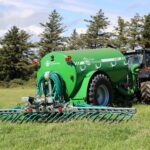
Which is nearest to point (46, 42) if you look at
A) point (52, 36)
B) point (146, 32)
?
point (52, 36)

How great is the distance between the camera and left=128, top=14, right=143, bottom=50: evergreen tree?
41.6 m

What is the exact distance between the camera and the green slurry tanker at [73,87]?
8062 millimetres

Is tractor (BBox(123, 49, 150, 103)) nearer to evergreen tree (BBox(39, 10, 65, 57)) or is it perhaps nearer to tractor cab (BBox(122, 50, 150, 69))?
tractor cab (BBox(122, 50, 150, 69))

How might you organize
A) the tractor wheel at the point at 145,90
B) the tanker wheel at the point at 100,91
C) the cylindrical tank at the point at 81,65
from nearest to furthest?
the tanker wheel at the point at 100,91 → the cylindrical tank at the point at 81,65 → the tractor wheel at the point at 145,90

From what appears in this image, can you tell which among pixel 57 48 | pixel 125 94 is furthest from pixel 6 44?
pixel 125 94

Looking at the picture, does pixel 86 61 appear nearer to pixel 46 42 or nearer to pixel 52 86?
pixel 52 86

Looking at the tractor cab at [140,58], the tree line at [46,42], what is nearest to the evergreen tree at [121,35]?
the tree line at [46,42]

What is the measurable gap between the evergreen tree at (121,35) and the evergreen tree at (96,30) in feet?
9.32

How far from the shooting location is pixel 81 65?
9336 millimetres

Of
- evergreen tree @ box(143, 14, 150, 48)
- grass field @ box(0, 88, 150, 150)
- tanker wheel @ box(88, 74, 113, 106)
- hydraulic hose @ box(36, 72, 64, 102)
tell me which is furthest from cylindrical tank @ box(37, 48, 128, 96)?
evergreen tree @ box(143, 14, 150, 48)

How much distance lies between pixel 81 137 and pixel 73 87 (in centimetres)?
361

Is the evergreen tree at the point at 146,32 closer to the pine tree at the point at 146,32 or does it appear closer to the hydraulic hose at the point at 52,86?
the pine tree at the point at 146,32

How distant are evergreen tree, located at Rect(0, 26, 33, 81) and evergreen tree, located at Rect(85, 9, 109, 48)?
10.5 metres

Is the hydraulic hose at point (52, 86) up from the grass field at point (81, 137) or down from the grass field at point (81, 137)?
up
